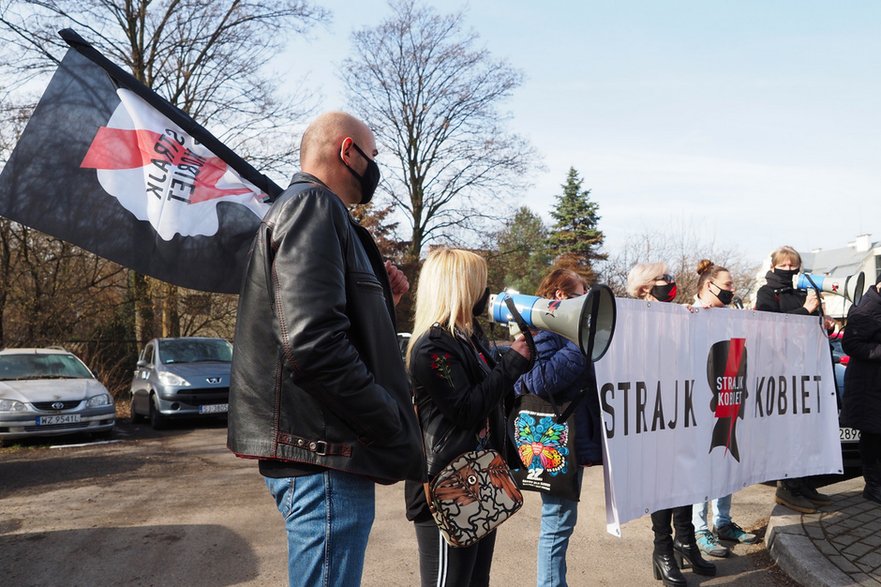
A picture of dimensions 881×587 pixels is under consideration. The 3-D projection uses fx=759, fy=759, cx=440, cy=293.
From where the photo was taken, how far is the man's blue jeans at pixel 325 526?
2.17m

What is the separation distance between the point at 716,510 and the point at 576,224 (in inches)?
1826

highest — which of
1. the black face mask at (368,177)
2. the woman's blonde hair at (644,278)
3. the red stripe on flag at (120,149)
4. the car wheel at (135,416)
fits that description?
the red stripe on flag at (120,149)

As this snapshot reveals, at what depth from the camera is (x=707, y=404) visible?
16.3 feet

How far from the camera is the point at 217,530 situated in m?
6.16

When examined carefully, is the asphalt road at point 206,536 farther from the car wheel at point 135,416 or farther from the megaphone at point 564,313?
the car wheel at point 135,416

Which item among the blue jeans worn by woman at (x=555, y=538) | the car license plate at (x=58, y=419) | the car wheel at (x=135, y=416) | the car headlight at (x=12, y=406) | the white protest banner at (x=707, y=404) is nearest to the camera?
the blue jeans worn by woman at (x=555, y=538)

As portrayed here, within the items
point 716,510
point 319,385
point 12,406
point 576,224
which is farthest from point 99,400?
point 576,224

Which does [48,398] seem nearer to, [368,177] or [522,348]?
[522,348]

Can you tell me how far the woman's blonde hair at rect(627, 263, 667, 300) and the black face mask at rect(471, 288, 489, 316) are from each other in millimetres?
1995

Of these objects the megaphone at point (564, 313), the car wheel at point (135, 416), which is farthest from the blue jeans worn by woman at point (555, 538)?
the car wheel at point (135, 416)

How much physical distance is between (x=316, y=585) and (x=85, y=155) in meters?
1.96

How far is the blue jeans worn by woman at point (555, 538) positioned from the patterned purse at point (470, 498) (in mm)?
826

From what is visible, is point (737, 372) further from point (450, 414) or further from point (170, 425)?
point (170, 425)

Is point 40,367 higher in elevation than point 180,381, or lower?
higher
